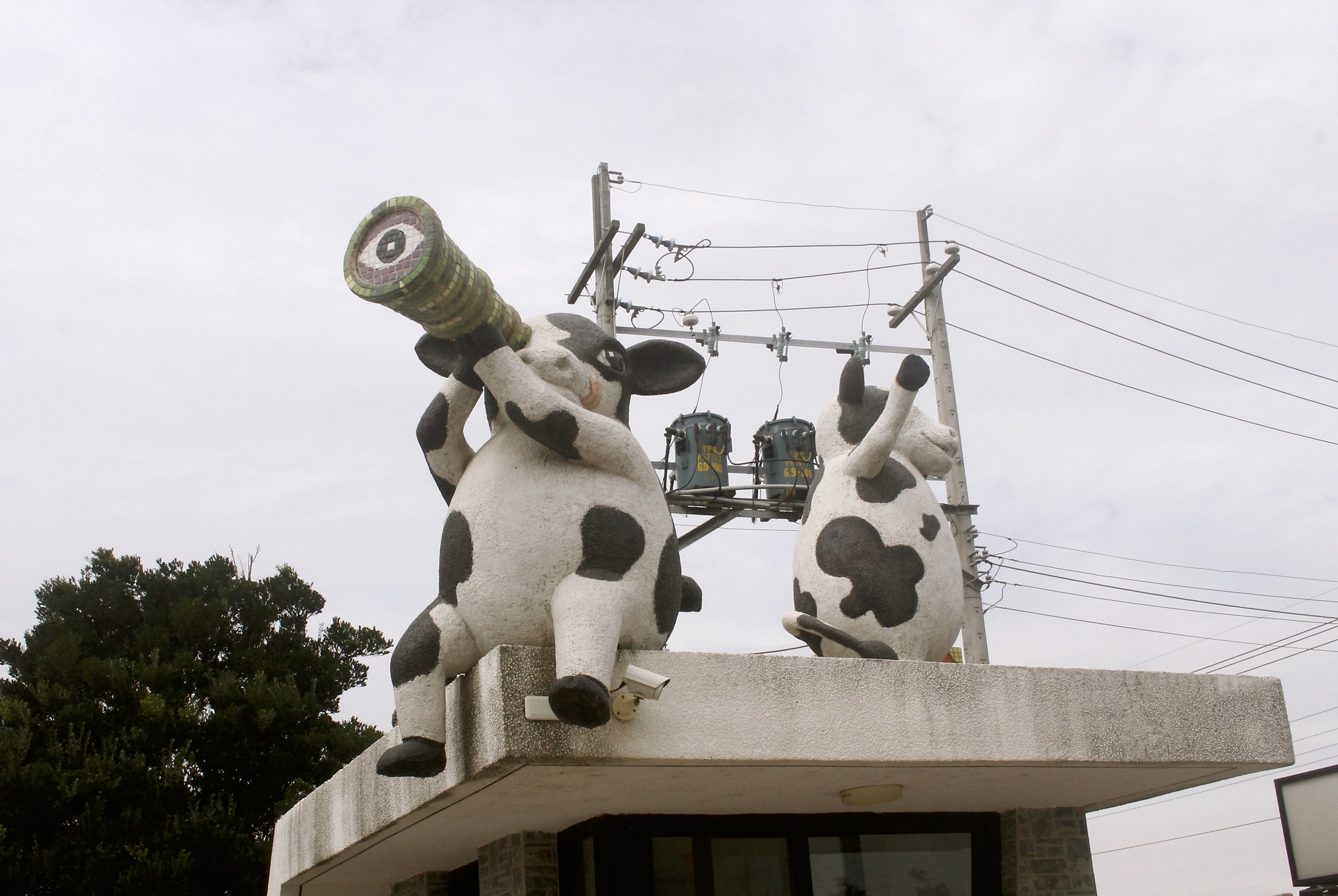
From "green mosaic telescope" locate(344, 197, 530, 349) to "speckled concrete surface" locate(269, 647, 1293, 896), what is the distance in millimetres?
1213

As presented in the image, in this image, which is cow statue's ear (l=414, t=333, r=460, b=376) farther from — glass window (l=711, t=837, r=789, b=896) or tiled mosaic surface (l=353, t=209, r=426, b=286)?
glass window (l=711, t=837, r=789, b=896)

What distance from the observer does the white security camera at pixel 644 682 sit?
4211 millimetres

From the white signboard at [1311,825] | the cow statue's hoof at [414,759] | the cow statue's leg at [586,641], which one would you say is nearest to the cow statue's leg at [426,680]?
the cow statue's hoof at [414,759]

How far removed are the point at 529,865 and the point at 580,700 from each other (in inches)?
80.1

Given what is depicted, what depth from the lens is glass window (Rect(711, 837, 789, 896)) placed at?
5.55 meters

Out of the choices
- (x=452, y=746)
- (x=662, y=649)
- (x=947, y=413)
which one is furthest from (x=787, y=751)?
(x=947, y=413)

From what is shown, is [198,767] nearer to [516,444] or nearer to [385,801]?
[385,801]

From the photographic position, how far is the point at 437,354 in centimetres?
551

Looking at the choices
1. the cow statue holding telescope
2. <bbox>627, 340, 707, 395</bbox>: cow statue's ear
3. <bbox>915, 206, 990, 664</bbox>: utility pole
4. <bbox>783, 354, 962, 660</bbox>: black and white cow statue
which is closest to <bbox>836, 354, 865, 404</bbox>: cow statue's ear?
<bbox>783, 354, 962, 660</bbox>: black and white cow statue

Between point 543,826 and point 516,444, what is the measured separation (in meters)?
1.92

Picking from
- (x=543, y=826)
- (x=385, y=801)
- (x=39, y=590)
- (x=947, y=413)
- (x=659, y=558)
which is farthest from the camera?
(x=39, y=590)

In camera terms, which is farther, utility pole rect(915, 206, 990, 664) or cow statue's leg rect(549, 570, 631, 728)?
utility pole rect(915, 206, 990, 664)

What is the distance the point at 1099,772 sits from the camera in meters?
5.50

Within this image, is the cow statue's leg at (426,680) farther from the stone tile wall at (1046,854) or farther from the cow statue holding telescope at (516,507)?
the stone tile wall at (1046,854)
